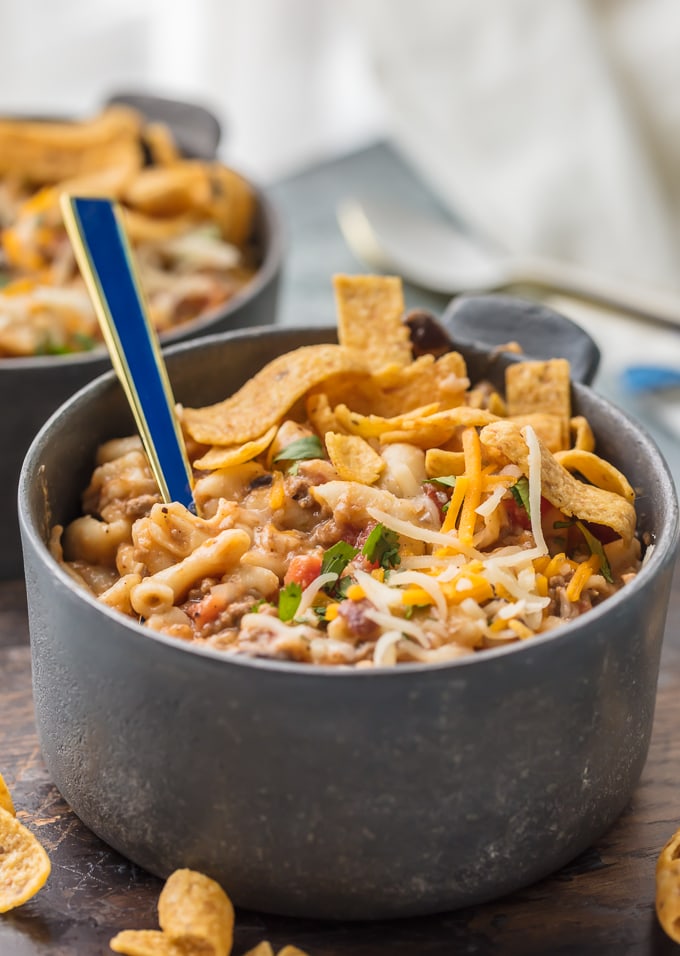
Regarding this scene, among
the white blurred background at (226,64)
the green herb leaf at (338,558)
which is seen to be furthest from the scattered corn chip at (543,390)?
the white blurred background at (226,64)

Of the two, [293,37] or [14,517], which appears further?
A: [293,37]

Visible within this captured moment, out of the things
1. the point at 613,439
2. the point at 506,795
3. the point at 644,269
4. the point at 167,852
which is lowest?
the point at 644,269

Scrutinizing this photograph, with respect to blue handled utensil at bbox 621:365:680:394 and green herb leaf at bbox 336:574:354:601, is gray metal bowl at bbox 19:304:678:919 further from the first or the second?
blue handled utensil at bbox 621:365:680:394

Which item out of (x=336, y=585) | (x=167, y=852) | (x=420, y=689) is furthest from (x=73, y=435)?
(x=420, y=689)

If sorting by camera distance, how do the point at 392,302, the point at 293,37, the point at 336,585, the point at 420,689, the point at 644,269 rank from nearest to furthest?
1. the point at 420,689
2. the point at 336,585
3. the point at 392,302
4. the point at 644,269
5. the point at 293,37

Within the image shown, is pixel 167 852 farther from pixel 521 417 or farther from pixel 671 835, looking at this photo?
pixel 521 417

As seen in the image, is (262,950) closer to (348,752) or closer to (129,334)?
(348,752)

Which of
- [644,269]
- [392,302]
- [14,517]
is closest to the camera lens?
[392,302]

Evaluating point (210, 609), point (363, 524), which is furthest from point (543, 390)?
point (210, 609)

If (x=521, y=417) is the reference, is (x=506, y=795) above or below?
below
